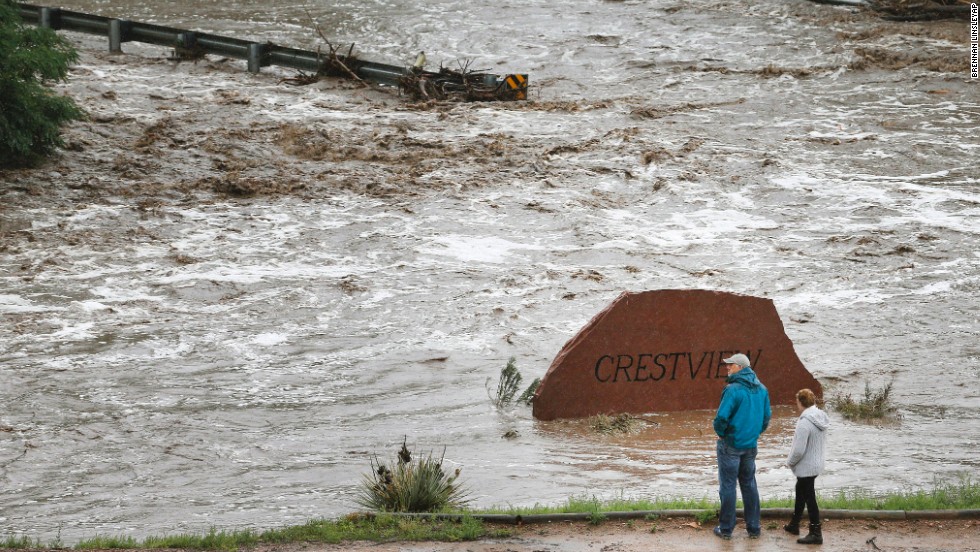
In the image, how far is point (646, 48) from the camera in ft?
121

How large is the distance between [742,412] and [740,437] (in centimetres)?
21

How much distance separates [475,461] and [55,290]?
30.0 ft

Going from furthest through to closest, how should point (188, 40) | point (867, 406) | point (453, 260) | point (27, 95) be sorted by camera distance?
point (188, 40), point (27, 95), point (453, 260), point (867, 406)

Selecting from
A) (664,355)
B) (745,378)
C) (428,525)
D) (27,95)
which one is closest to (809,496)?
(745,378)

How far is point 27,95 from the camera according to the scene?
78.5 ft

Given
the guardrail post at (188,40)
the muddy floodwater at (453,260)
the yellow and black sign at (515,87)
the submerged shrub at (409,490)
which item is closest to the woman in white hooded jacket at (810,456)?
the muddy floodwater at (453,260)

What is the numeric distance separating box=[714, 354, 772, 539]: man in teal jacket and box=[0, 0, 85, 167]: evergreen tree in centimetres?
1854

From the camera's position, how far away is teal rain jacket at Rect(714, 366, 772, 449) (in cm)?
954

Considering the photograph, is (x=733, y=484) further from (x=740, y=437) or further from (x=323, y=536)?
(x=323, y=536)

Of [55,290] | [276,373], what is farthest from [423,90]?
[276,373]

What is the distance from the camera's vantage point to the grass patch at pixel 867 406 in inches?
566

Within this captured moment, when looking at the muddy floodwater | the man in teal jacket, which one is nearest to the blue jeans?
the man in teal jacket

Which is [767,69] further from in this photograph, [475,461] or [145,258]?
[475,461]

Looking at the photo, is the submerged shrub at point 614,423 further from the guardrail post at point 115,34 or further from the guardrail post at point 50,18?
the guardrail post at point 50,18
